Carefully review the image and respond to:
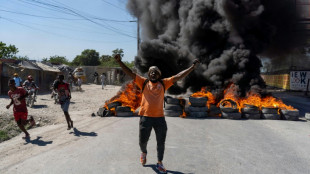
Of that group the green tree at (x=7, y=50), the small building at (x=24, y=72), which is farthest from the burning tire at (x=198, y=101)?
the green tree at (x=7, y=50)

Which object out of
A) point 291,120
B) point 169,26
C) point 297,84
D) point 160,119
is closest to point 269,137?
point 291,120

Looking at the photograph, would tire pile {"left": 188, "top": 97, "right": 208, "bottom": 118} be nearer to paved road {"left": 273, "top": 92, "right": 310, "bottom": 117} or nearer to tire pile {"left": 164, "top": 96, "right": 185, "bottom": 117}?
tire pile {"left": 164, "top": 96, "right": 185, "bottom": 117}

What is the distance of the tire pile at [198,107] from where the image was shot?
29.8 ft

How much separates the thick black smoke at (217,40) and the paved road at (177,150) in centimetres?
479

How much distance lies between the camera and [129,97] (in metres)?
9.99

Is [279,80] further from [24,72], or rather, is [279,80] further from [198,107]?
[24,72]

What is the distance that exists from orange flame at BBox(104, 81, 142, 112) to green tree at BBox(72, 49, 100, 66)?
156ft

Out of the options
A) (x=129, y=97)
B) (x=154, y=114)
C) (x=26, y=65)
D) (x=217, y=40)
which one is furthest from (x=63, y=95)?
(x=26, y=65)

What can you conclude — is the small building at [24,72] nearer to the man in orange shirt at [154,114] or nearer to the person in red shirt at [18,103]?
the person in red shirt at [18,103]

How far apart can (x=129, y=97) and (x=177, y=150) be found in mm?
5249

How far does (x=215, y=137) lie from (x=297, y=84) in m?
19.2

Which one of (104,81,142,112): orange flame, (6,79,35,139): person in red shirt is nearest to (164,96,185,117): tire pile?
(104,81,142,112): orange flame

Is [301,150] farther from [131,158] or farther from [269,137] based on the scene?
[131,158]

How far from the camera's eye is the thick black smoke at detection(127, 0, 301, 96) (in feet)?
41.0
